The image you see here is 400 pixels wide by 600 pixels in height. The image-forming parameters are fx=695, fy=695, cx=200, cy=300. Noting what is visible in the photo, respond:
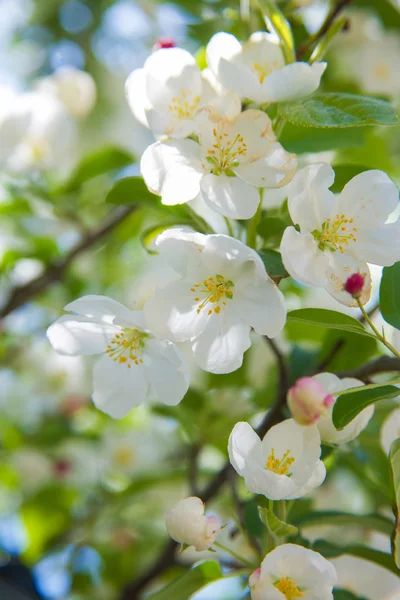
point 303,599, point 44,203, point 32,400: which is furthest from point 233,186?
point 32,400

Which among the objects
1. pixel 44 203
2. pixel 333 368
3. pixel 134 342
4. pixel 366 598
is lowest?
pixel 366 598

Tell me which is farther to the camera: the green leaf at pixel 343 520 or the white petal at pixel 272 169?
the green leaf at pixel 343 520

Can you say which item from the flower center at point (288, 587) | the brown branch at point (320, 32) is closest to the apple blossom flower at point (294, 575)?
the flower center at point (288, 587)

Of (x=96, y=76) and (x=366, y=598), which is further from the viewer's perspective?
(x=96, y=76)

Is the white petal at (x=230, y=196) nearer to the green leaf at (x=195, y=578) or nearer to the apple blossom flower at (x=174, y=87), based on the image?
the apple blossom flower at (x=174, y=87)

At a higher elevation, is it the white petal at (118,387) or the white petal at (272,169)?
the white petal at (272,169)

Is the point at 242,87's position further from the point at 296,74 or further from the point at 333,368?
the point at 333,368
